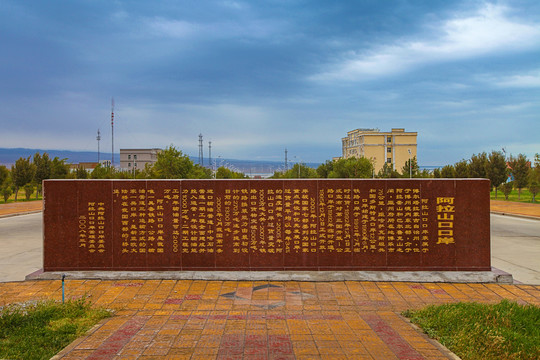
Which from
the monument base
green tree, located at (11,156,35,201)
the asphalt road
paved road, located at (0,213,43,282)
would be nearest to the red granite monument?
the monument base

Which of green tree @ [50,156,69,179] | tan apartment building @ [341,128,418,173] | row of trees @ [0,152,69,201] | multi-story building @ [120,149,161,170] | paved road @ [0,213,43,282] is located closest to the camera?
paved road @ [0,213,43,282]

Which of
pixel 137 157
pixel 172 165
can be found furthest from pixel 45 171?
pixel 137 157

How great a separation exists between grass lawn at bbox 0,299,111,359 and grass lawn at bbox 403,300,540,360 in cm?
420

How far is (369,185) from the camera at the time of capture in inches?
329

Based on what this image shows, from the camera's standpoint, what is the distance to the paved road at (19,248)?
30.0ft

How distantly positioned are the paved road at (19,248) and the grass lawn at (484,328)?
738cm

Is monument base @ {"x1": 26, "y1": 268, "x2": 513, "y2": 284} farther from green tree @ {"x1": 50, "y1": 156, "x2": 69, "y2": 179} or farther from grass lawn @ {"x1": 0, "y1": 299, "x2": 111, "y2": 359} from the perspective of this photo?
green tree @ {"x1": 50, "y1": 156, "x2": 69, "y2": 179}

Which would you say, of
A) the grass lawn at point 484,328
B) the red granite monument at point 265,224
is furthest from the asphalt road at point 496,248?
the grass lawn at point 484,328

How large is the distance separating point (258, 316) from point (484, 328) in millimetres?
2769

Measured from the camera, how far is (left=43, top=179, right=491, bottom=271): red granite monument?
8266 millimetres

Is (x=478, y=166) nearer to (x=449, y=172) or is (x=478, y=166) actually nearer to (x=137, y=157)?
(x=449, y=172)

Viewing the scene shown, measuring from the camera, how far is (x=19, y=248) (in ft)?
39.1

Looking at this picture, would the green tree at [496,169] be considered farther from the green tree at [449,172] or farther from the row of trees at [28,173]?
the row of trees at [28,173]

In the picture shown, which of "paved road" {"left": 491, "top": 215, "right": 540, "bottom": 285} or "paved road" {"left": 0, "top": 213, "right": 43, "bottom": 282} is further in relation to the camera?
"paved road" {"left": 0, "top": 213, "right": 43, "bottom": 282}
